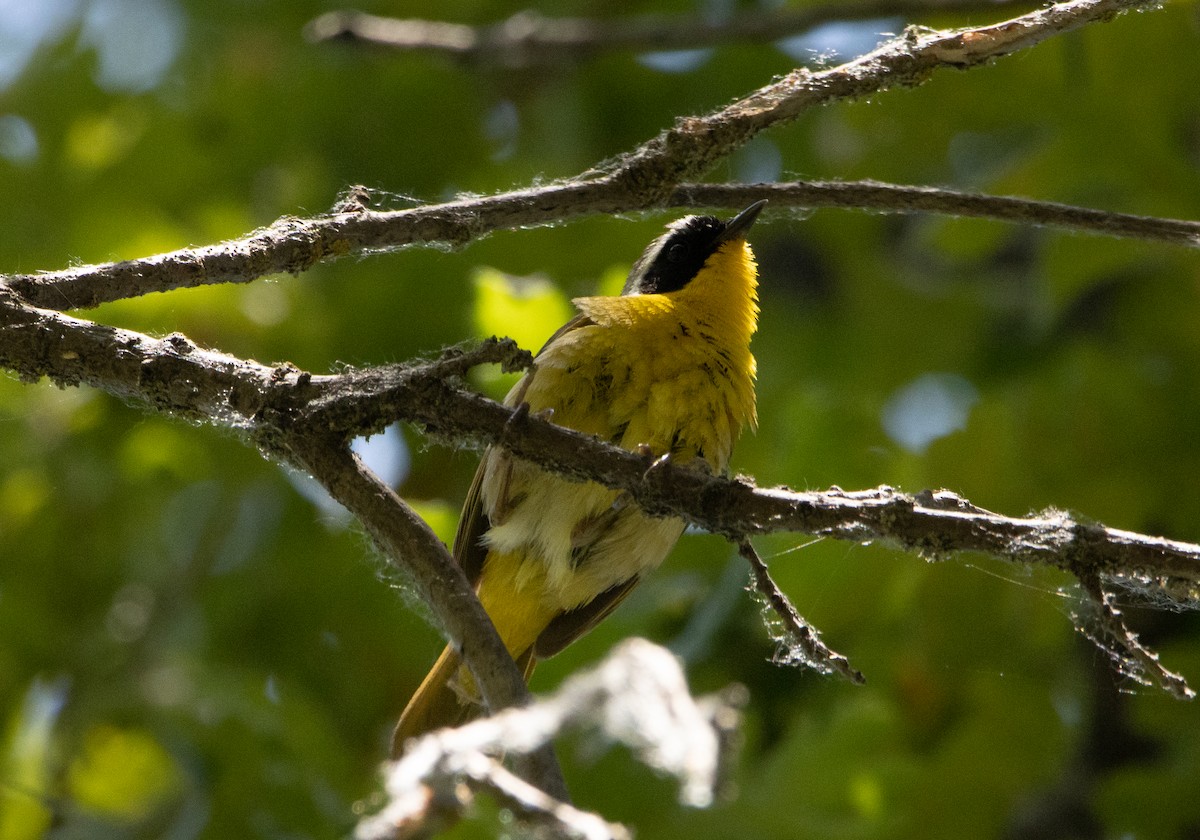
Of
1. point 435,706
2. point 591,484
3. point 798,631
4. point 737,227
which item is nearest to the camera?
point 798,631

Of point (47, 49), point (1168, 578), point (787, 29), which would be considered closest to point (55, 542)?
point (47, 49)

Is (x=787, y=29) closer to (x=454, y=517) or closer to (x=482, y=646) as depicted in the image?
(x=454, y=517)

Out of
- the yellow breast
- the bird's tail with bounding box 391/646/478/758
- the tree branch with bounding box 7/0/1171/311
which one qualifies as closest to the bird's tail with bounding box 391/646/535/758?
the bird's tail with bounding box 391/646/478/758

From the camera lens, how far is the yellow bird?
3.38m

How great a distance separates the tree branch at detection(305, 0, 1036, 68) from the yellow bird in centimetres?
118

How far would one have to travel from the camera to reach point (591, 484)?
10.5 feet

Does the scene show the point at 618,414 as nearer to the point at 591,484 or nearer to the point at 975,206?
the point at 591,484

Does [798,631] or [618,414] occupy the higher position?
[798,631]

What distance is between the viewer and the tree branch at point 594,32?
4.39 meters

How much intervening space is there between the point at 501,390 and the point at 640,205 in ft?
7.59

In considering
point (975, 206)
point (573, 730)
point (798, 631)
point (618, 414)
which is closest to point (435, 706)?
point (618, 414)

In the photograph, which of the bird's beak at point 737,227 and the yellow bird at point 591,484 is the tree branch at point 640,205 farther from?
the bird's beak at point 737,227

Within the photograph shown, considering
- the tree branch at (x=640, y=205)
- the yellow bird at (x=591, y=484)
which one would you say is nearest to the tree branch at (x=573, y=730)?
the tree branch at (x=640, y=205)

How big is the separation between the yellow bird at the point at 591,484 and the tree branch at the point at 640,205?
3.71ft
